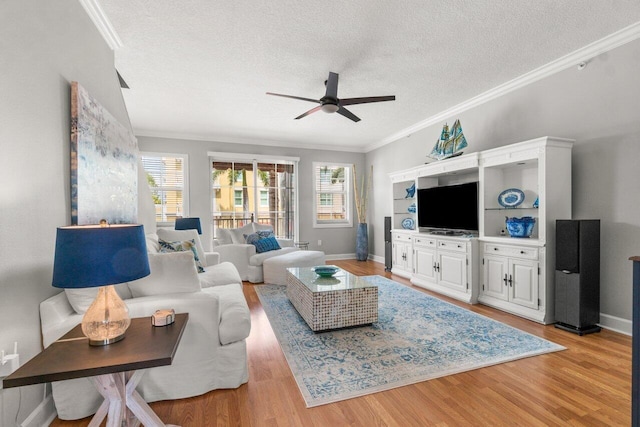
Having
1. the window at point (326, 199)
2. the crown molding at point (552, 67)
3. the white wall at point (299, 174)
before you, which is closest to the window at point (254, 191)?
the white wall at point (299, 174)

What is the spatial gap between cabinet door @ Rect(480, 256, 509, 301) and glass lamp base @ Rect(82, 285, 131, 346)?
3708mm

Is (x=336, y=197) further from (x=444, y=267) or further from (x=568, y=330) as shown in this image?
(x=568, y=330)

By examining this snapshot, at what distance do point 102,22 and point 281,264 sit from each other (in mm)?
3548

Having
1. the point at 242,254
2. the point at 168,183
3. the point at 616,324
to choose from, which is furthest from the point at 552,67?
the point at 168,183

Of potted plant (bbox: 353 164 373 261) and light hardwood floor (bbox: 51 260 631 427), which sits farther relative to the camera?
potted plant (bbox: 353 164 373 261)

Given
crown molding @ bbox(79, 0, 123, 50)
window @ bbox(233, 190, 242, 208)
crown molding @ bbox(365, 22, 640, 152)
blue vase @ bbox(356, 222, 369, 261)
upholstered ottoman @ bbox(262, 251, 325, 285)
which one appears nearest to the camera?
crown molding @ bbox(79, 0, 123, 50)

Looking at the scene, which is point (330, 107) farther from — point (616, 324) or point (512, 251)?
point (616, 324)

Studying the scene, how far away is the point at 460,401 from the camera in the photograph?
1848 mm

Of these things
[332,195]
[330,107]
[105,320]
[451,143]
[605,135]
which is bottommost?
[105,320]

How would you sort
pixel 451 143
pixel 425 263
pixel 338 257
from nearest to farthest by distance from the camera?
pixel 451 143, pixel 425 263, pixel 338 257

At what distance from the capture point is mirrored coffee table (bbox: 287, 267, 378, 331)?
2.84 metres

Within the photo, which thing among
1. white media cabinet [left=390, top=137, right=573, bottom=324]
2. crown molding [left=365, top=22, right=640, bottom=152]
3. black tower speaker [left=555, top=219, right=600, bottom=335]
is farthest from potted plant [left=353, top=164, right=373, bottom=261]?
black tower speaker [left=555, top=219, right=600, bottom=335]

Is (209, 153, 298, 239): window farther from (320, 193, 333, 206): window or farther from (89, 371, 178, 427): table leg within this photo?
(89, 371, 178, 427): table leg

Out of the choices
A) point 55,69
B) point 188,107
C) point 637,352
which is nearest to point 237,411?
point 637,352
